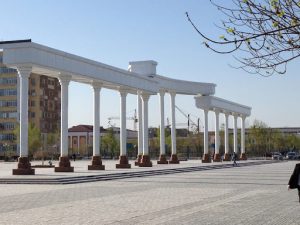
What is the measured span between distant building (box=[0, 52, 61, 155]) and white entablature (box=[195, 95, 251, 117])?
1881 inches

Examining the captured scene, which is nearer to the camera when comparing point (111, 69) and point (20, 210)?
point (20, 210)

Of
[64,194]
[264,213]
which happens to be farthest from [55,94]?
[264,213]

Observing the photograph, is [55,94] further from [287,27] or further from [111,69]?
[287,27]

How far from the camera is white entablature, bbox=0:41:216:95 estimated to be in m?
30.0

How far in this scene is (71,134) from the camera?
125875 millimetres

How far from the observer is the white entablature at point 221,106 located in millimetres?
54938

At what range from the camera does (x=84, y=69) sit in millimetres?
34906

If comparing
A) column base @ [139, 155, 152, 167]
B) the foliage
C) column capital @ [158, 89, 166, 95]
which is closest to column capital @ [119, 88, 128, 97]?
column base @ [139, 155, 152, 167]

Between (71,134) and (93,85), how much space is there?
89.6m

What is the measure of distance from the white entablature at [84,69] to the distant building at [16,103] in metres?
58.8

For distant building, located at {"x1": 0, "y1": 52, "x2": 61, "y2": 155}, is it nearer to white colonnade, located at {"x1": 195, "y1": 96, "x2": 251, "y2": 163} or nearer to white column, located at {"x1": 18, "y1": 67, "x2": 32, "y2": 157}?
white colonnade, located at {"x1": 195, "y1": 96, "x2": 251, "y2": 163}

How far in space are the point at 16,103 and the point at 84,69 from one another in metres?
70.9

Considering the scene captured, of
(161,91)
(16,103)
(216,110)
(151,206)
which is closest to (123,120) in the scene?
(161,91)

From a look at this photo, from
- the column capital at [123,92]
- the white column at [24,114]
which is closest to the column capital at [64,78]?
the white column at [24,114]
